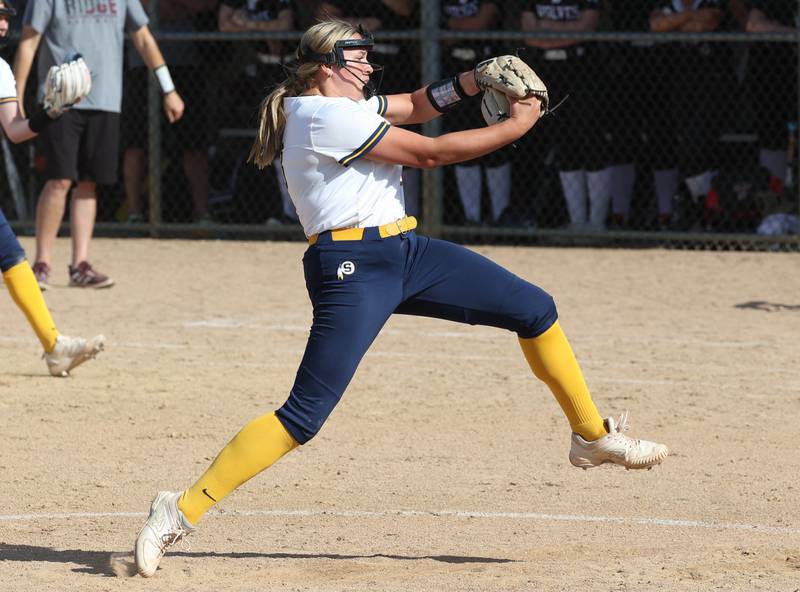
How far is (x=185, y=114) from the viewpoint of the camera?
44.7 ft

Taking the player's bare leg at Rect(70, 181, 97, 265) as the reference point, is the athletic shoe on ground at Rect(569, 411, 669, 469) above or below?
above

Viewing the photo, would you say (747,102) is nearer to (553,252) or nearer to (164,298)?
(553,252)

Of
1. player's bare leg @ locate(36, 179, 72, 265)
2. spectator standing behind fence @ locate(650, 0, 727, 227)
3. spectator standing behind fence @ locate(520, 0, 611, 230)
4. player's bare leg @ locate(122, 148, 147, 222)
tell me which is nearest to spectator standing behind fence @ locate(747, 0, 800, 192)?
spectator standing behind fence @ locate(650, 0, 727, 227)

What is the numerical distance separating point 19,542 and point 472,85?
2.20 meters

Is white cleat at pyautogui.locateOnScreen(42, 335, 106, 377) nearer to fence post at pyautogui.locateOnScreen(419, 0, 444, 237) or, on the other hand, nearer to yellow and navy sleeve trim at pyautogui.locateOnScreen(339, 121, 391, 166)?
yellow and navy sleeve trim at pyautogui.locateOnScreen(339, 121, 391, 166)

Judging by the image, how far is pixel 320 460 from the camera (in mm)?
6430

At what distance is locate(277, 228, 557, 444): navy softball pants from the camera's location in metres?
4.84

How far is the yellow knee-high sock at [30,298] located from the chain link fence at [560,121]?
5273 millimetres

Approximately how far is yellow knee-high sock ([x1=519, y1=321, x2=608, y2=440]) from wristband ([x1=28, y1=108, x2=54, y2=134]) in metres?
3.62

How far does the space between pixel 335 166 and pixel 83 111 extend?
20.9 ft

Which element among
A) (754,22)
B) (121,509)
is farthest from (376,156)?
(754,22)

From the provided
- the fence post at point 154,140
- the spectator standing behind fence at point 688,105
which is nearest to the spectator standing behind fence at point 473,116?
the spectator standing behind fence at point 688,105

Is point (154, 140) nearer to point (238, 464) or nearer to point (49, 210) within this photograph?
point (49, 210)

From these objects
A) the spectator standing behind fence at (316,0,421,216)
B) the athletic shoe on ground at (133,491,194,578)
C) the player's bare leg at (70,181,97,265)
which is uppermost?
the athletic shoe on ground at (133,491,194,578)
